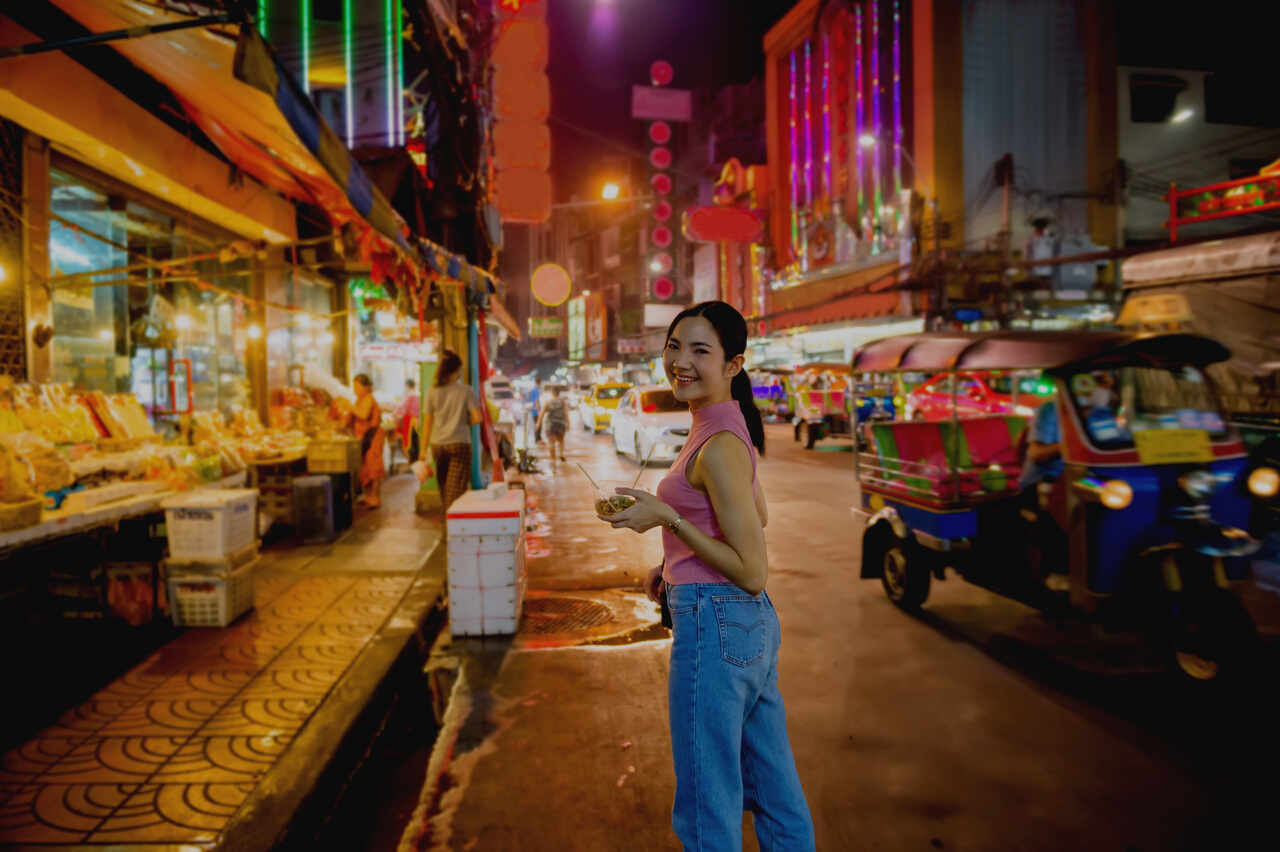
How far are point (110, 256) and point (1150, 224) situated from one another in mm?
29453

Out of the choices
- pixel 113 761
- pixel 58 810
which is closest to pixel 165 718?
pixel 113 761

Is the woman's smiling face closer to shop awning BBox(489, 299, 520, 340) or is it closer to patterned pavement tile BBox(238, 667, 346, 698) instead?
patterned pavement tile BBox(238, 667, 346, 698)

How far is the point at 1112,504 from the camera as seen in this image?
4.20m

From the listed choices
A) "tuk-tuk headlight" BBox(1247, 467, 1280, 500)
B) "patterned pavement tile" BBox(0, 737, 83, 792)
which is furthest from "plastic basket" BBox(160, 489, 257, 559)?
"tuk-tuk headlight" BBox(1247, 467, 1280, 500)

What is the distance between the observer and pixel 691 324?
209 cm

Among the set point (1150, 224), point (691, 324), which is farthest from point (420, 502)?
point (1150, 224)

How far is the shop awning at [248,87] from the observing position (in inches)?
150

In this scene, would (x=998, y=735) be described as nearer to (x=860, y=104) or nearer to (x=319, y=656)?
(x=319, y=656)

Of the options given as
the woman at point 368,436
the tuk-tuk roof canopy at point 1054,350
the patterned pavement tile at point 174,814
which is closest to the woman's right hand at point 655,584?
the patterned pavement tile at point 174,814

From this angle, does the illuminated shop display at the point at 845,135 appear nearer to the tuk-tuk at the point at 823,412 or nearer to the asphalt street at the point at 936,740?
the tuk-tuk at the point at 823,412

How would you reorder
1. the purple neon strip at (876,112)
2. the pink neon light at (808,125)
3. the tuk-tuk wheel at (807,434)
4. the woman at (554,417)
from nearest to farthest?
the woman at (554,417)
the tuk-tuk wheel at (807,434)
the purple neon strip at (876,112)
the pink neon light at (808,125)

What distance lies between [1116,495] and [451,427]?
19.2 feet

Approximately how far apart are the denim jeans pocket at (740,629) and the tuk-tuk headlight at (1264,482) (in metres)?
4.18

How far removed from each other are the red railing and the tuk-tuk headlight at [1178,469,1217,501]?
12305 millimetres
